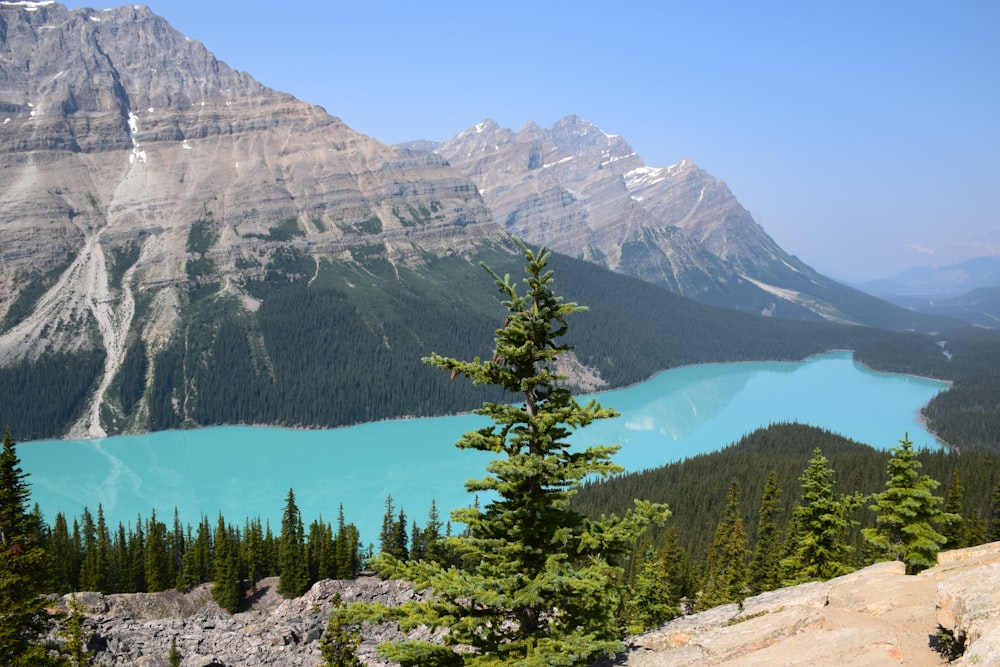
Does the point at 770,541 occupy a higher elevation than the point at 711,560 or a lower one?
higher

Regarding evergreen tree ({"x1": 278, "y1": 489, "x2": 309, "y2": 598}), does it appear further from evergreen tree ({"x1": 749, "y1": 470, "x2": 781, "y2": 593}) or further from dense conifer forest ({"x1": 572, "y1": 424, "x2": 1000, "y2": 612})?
evergreen tree ({"x1": 749, "y1": 470, "x2": 781, "y2": 593})

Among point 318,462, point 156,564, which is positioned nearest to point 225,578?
point 156,564

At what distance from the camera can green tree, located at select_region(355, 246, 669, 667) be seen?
48.0 ft

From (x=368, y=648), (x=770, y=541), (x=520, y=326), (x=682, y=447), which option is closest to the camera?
(x=520, y=326)

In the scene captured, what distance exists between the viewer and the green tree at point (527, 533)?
14.6 metres

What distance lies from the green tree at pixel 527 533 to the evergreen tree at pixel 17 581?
19.1m

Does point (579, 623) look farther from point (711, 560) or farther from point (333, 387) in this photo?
point (333, 387)

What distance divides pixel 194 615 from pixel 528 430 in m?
58.8

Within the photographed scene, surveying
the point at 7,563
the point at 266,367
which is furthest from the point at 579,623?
the point at 266,367

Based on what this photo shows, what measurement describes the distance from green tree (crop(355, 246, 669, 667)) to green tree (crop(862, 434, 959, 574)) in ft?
77.6

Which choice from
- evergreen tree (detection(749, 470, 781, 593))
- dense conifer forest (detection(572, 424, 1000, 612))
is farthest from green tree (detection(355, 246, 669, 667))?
dense conifer forest (detection(572, 424, 1000, 612))

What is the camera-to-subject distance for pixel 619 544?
15.5m

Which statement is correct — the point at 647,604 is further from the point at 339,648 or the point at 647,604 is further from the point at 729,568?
the point at 339,648

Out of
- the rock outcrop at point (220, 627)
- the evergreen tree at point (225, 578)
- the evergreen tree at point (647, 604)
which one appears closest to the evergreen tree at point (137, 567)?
the rock outcrop at point (220, 627)
